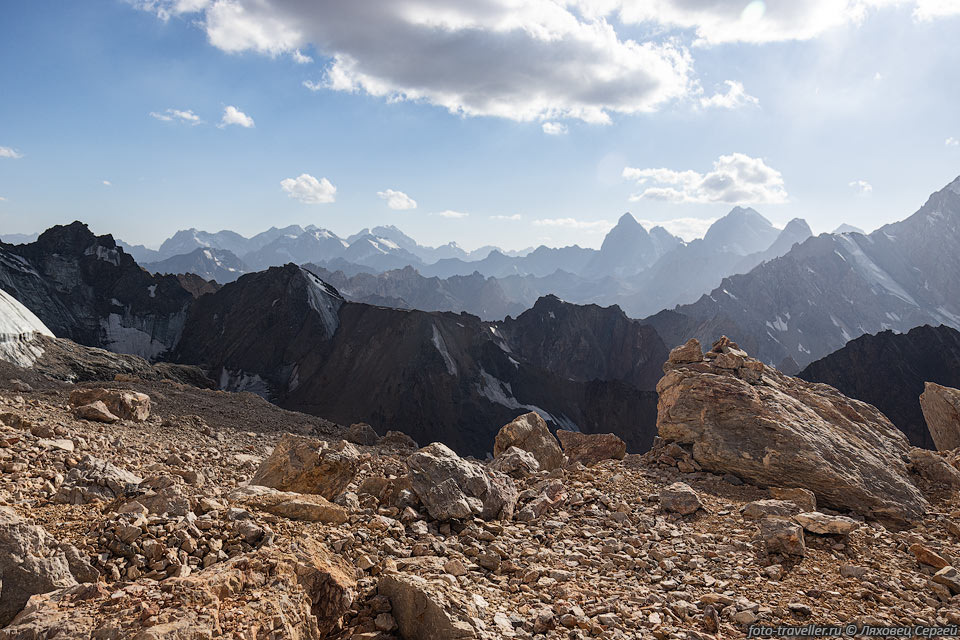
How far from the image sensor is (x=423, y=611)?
5.00 metres

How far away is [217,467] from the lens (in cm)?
1057

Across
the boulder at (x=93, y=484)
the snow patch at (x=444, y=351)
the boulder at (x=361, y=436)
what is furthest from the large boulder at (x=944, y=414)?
the snow patch at (x=444, y=351)

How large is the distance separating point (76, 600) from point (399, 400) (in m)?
73.3

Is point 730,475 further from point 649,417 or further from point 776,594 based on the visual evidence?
point 649,417

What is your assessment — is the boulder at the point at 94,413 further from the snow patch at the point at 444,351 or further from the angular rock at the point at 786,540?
the snow patch at the point at 444,351

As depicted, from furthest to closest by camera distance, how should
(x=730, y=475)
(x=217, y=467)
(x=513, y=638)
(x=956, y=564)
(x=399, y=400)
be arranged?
(x=399, y=400)
(x=730, y=475)
(x=217, y=467)
(x=956, y=564)
(x=513, y=638)

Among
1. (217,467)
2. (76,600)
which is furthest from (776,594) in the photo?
(217,467)

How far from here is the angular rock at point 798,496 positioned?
10125 mm

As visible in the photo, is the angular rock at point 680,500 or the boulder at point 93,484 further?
the angular rock at point 680,500

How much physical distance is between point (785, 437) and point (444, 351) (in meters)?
74.0

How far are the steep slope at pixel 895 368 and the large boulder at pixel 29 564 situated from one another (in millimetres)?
105800

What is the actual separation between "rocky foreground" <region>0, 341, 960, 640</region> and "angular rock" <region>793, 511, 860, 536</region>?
0.13ft

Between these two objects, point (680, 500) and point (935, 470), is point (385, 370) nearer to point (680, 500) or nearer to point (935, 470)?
point (935, 470)

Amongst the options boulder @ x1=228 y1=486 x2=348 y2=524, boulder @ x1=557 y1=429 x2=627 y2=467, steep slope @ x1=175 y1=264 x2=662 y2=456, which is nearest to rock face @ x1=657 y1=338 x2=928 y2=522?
boulder @ x1=557 y1=429 x2=627 y2=467
